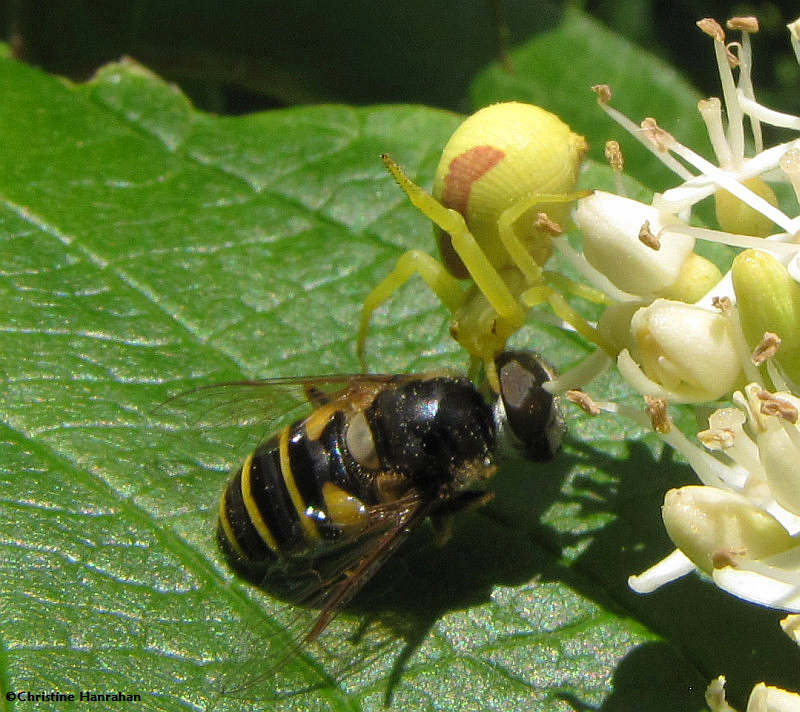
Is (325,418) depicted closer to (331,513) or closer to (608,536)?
(331,513)

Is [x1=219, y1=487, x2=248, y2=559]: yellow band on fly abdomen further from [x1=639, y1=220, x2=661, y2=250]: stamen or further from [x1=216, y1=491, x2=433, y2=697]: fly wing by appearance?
[x1=639, y1=220, x2=661, y2=250]: stamen

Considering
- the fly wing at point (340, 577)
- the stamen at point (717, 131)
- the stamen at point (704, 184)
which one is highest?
the stamen at point (717, 131)

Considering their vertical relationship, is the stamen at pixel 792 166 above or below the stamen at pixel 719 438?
above

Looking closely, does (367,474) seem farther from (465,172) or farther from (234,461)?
(465,172)

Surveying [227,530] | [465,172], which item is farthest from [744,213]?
[227,530]

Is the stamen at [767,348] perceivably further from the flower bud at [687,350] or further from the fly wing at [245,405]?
the fly wing at [245,405]

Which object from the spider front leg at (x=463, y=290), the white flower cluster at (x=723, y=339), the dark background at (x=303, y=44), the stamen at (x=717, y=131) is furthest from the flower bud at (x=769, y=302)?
the dark background at (x=303, y=44)

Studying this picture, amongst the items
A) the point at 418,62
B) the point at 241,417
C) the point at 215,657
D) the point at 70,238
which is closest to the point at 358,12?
the point at 418,62
